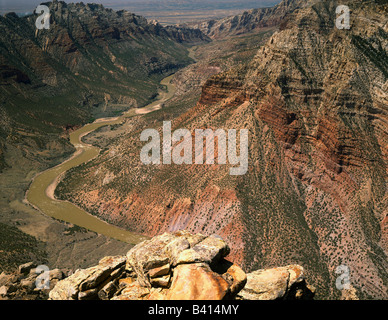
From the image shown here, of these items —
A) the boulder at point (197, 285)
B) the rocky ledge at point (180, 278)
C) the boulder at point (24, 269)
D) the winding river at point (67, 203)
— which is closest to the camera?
the boulder at point (197, 285)

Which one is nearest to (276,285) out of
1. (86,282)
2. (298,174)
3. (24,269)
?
(86,282)

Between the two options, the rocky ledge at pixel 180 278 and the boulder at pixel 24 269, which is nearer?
the rocky ledge at pixel 180 278

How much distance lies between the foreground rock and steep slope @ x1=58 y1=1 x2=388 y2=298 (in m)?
32.3

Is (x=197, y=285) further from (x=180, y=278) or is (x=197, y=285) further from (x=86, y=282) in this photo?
(x=86, y=282)

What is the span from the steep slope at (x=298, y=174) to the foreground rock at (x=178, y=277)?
106 feet

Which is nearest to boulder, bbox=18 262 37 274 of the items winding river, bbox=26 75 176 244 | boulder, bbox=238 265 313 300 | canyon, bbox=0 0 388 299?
canyon, bbox=0 0 388 299

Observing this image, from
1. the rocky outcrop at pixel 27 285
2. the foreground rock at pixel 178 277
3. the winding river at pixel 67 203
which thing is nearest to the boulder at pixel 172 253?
the foreground rock at pixel 178 277

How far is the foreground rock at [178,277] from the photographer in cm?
2517

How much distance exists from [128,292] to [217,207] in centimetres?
4473

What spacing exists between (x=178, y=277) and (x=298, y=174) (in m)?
56.3

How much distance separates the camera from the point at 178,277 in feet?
85.0

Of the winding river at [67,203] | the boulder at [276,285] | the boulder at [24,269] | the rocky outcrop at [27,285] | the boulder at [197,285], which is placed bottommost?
the winding river at [67,203]

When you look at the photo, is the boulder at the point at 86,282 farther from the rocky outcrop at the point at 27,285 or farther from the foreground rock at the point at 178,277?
the rocky outcrop at the point at 27,285

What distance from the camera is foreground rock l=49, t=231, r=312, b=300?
2517 cm
